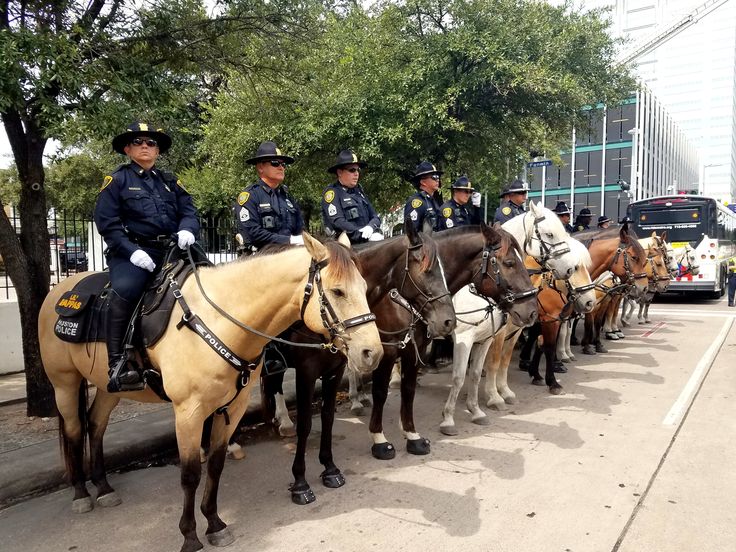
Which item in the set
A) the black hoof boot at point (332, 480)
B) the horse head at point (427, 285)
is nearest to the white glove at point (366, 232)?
the horse head at point (427, 285)

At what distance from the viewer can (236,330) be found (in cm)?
→ 311

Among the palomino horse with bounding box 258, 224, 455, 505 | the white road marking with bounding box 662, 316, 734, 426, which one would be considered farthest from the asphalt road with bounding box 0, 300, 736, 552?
the palomino horse with bounding box 258, 224, 455, 505

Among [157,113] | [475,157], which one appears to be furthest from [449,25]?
[157,113]

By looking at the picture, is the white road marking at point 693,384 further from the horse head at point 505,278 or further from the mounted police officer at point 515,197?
the mounted police officer at point 515,197

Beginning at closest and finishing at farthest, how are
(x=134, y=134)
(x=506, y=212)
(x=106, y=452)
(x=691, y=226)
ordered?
(x=134, y=134) → (x=106, y=452) → (x=506, y=212) → (x=691, y=226)

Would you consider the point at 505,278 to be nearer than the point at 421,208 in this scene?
Yes

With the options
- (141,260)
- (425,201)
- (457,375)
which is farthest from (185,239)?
(425,201)

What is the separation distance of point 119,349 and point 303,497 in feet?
5.67

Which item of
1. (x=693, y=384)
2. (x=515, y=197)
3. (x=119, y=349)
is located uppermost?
(x=515, y=197)

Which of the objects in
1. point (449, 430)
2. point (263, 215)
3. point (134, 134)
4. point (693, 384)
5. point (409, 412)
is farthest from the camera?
point (693, 384)

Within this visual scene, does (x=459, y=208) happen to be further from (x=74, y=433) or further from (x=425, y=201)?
(x=74, y=433)

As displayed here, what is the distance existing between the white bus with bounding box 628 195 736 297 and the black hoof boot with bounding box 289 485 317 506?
17346 mm

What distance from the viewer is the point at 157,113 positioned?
17.0 ft

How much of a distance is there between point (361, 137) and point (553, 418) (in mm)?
8272
